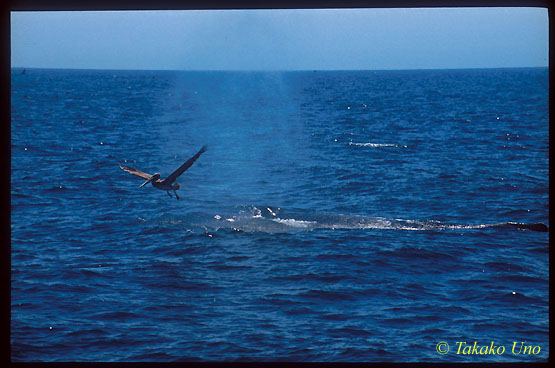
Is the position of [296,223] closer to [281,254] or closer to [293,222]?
[293,222]

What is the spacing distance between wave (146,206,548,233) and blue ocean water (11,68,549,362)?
10 cm

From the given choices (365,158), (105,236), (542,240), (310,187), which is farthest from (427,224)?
(365,158)

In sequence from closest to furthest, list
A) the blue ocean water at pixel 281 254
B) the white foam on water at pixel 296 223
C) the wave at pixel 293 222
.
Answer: the blue ocean water at pixel 281 254 → the wave at pixel 293 222 → the white foam on water at pixel 296 223

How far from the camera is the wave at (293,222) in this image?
22.6m

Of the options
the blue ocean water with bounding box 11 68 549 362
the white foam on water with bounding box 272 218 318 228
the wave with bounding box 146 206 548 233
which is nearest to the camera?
the blue ocean water with bounding box 11 68 549 362

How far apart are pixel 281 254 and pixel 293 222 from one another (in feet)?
9.44

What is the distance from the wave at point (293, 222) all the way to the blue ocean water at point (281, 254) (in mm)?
96

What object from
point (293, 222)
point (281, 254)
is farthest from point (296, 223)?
point (281, 254)

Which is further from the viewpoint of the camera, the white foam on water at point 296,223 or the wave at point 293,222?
the white foam on water at point 296,223

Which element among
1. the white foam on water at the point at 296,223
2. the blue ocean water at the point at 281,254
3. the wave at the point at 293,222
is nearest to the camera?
the blue ocean water at the point at 281,254

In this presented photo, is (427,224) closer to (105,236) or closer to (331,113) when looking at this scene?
(105,236)

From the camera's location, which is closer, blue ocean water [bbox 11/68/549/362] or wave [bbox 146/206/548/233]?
blue ocean water [bbox 11/68/549/362]

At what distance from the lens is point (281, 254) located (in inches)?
801

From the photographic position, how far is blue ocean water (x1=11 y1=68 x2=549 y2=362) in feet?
46.7
